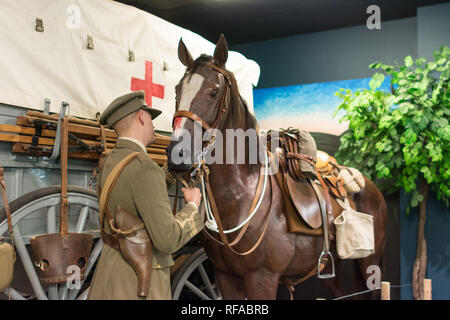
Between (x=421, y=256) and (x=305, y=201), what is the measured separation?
2257mm

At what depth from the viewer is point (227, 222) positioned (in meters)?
2.36

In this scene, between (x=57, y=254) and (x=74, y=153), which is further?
(x=74, y=153)

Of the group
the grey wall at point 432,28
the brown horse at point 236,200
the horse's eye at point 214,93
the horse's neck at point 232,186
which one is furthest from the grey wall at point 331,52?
the horse's eye at point 214,93

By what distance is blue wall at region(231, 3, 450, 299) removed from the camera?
168 inches

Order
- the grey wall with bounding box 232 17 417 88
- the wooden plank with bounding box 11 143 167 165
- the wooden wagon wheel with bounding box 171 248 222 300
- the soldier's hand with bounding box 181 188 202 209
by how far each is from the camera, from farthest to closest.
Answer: the grey wall with bounding box 232 17 417 88 < the wooden wagon wheel with bounding box 171 248 222 300 < the wooden plank with bounding box 11 143 167 165 < the soldier's hand with bounding box 181 188 202 209

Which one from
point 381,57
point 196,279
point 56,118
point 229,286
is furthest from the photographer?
point 381,57

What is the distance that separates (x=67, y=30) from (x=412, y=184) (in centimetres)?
332

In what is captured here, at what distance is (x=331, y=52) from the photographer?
5008 millimetres

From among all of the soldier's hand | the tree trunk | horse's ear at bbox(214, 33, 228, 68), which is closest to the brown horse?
A: horse's ear at bbox(214, 33, 228, 68)

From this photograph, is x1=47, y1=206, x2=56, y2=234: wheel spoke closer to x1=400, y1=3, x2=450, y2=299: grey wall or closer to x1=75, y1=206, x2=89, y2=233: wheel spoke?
Answer: x1=75, y1=206, x2=89, y2=233: wheel spoke

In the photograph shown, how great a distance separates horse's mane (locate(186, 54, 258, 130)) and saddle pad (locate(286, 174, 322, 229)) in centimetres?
47

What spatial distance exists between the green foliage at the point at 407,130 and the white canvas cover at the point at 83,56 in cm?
194

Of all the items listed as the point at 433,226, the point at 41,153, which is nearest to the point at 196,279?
the point at 41,153

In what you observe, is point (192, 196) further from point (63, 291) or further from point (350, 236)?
point (350, 236)
